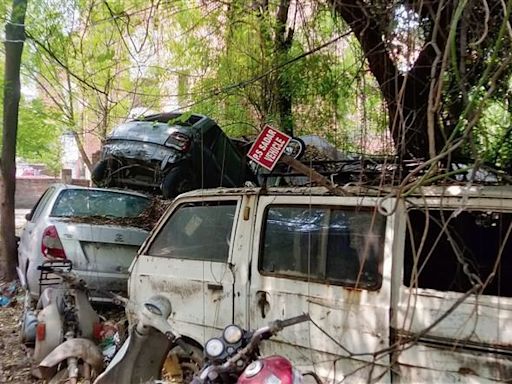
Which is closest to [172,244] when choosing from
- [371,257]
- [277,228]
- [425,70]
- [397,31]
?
[277,228]

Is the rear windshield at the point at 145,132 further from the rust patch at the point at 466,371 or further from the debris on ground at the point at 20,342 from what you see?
the rust patch at the point at 466,371

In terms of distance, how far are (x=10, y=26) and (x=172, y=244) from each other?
6024mm

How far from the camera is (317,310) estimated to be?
323 cm

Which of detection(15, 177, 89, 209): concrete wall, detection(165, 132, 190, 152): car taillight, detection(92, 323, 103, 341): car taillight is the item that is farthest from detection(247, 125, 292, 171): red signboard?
→ detection(15, 177, 89, 209): concrete wall

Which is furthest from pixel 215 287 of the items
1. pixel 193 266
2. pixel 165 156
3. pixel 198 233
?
pixel 165 156

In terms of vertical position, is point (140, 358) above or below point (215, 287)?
below

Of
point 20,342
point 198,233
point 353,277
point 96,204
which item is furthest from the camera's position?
point 96,204

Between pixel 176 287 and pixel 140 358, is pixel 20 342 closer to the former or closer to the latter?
pixel 176 287

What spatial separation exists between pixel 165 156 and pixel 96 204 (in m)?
1.26

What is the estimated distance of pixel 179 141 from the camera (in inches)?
288

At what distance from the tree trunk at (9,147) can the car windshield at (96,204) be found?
2.73 metres

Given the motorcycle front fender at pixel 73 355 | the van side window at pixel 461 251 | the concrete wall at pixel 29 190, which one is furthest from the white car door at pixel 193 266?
the concrete wall at pixel 29 190

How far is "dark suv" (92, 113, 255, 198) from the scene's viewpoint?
23.6 feet

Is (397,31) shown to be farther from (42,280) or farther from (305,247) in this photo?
(42,280)
